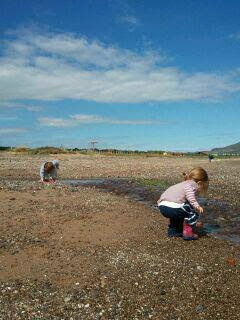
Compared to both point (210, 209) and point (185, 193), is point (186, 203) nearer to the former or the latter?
point (185, 193)

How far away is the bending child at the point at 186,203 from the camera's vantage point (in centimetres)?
1212

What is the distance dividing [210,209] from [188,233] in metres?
6.32

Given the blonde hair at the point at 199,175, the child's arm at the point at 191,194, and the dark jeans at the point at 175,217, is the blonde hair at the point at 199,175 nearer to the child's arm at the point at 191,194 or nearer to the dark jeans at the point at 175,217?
the child's arm at the point at 191,194

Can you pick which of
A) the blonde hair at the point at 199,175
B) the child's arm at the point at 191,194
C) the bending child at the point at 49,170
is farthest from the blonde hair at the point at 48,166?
the child's arm at the point at 191,194

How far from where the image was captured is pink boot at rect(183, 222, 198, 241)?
12.0m

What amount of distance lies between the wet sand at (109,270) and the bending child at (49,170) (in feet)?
32.2

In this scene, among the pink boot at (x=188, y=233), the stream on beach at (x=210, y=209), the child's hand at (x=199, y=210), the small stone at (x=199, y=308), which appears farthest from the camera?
the stream on beach at (x=210, y=209)

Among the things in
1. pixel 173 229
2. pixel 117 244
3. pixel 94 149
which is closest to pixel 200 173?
pixel 173 229

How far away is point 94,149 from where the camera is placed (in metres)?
112

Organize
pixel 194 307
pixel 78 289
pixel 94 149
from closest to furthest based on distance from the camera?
pixel 194 307
pixel 78 289
pixel 94 149

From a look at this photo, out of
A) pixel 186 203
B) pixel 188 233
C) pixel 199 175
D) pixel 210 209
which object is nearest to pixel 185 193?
pixel 186 203

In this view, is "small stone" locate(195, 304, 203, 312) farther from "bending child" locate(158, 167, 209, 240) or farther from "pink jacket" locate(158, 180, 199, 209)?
"pink jacket" locate(158, 180, 199, 209)

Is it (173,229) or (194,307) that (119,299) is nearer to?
(194,307)

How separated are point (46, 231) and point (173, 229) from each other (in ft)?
11.7
